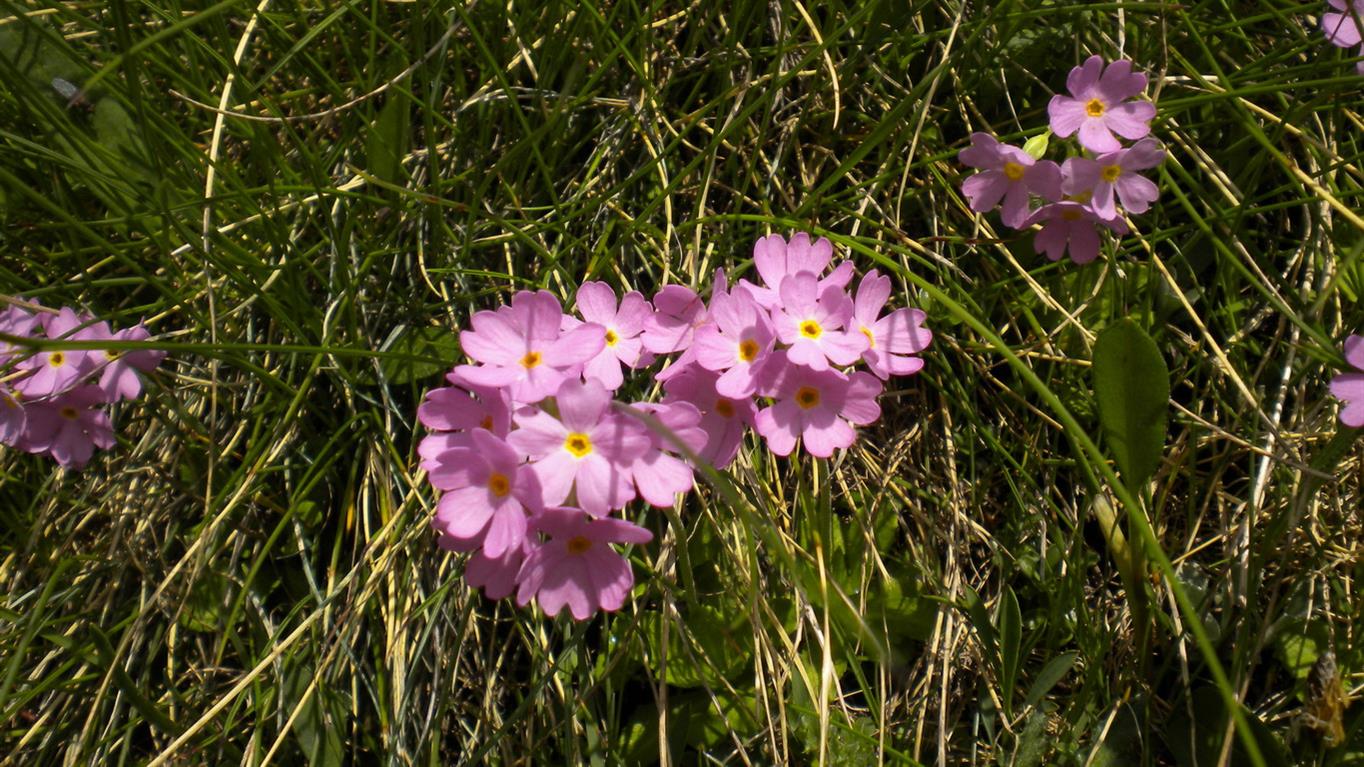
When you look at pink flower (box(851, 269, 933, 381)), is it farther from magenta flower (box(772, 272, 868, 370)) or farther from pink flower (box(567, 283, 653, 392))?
pink flower (box(567, 283, 653, 392))

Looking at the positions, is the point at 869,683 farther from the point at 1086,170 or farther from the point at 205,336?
the point at 205,336

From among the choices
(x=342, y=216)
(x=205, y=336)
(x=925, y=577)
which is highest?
(x=342, y=216)

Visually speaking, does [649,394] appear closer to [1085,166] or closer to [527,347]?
[527,347]

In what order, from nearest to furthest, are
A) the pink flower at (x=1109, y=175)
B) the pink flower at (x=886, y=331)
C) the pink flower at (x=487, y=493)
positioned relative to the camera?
the pink flower at (x=487, y=493)
the pink flower at (x=886, y=331)
the pink flower at (x=1109, y=175)

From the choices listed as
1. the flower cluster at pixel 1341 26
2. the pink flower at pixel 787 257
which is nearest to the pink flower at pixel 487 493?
the pink flower at pixel 787 257

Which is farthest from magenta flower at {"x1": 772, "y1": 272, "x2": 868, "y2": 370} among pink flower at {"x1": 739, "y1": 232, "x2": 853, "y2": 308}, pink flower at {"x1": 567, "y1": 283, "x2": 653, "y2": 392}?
pink flower at {"x1": 567, "y1": 283, "x2": 653, "y2": 392}

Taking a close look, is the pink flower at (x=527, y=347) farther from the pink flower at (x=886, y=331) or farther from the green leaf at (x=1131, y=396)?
the green leaf at (x=1131, y=396)

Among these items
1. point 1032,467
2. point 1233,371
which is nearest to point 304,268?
point 1032,467
